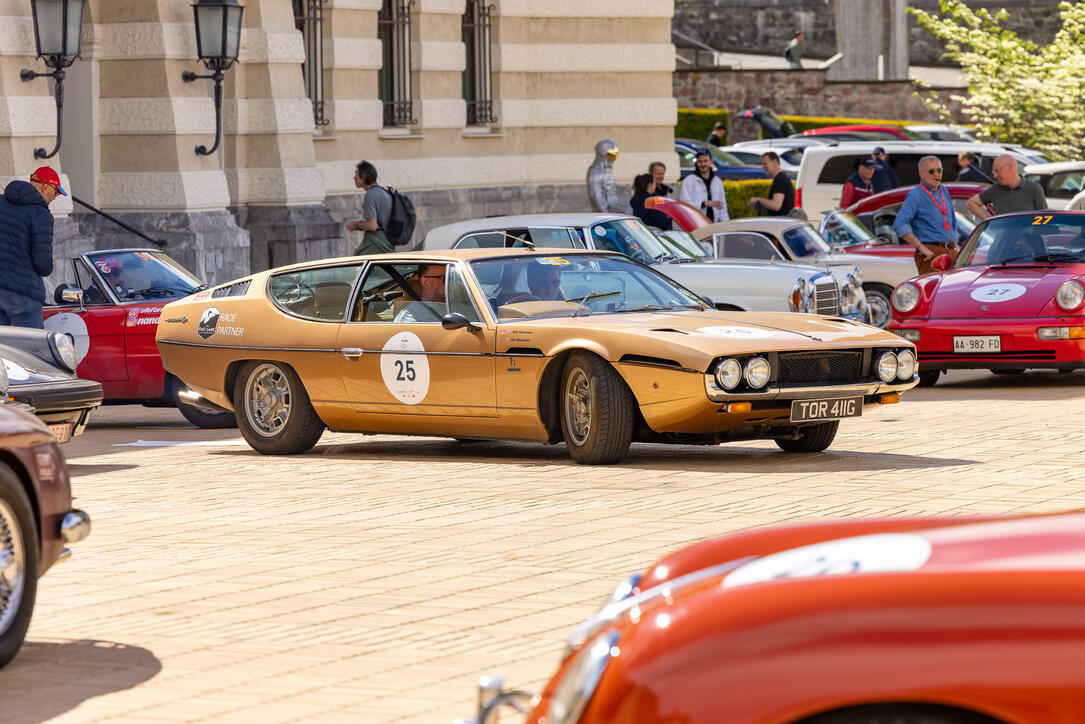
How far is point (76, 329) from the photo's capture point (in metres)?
14.2

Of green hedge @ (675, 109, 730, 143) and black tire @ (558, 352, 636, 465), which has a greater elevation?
green hedge @ (675, 109, 730, 143)

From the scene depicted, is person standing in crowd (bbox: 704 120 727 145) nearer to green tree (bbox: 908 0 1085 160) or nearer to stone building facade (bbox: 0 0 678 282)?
green tree (bbox: 908 0 1085 160)

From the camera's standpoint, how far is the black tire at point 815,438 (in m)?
11.6

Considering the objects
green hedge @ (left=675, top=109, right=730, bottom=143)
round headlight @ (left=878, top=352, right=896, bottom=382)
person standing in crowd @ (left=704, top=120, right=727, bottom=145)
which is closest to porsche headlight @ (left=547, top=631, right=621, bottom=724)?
round headlight @ (left=878, top=352, right=896, bottom=382)

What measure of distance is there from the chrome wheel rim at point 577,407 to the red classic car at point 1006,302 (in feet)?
18.4

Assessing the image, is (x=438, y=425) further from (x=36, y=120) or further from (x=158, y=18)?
(x=158, y=18)

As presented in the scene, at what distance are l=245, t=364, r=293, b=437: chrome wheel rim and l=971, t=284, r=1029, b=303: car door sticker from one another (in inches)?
250

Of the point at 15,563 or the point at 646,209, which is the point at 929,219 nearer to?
the point at 646,209

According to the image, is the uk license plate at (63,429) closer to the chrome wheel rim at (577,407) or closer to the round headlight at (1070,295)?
the chrome wheel rim at (577,407)

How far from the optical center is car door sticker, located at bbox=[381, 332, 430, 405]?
11.6 metres

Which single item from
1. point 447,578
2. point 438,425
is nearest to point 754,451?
point 438,425

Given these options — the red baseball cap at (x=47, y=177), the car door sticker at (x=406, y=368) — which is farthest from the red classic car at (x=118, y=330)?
the car door sticker at (x=406, y=368)

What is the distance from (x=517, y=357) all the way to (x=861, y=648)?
7.89 m

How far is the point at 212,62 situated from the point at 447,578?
1451 centimetres
